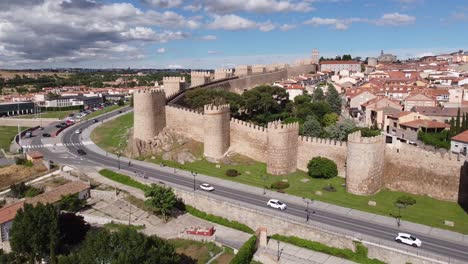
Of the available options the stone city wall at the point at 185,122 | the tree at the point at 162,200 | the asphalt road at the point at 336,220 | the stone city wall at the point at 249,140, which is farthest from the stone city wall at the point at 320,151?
the tree at the point at 162,200

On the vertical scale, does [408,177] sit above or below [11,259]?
above

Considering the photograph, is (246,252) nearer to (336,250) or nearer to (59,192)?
(336,250)

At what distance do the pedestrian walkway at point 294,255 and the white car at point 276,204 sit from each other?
377cm

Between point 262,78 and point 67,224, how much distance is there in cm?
6801

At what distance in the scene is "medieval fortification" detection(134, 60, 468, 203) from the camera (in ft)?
117

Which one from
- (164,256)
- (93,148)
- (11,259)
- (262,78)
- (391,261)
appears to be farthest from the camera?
(262,78)

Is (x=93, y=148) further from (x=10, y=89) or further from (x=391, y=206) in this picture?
(x=10, y=89)

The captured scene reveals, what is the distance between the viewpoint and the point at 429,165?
35844mm

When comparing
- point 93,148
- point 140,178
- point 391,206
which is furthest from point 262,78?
point 391,206

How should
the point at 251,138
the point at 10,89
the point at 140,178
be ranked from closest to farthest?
the point at 140,178, the point at 251,138, the point at 10,89

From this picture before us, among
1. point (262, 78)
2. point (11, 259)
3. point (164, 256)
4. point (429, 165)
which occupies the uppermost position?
point (262, 78)

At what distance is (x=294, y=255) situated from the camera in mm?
29438

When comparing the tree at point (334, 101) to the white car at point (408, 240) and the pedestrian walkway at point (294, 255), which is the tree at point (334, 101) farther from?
the white car at point (408, 240)

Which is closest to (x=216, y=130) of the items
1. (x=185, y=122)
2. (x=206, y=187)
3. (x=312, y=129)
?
(x=185, y=122)
